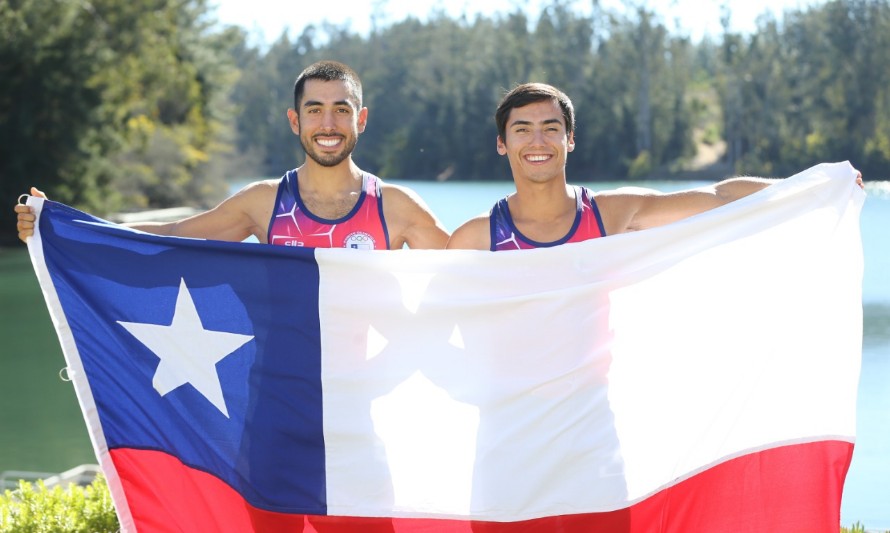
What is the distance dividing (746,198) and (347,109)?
4.90ft

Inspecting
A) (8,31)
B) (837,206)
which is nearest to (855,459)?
(837,206)

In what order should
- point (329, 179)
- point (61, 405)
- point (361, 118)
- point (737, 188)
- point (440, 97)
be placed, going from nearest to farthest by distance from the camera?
point (737, 188), point (329, 179), point (361, 118), point (61, 405), point (440, 97)

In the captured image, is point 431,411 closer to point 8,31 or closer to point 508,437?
point 508,437

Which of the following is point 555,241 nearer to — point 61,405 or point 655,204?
point 655,204

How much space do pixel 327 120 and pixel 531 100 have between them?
2.55ft

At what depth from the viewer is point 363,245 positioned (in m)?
4.02

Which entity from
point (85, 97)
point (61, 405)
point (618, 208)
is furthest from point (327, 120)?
point (85, 97)

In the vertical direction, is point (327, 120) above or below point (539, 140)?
above

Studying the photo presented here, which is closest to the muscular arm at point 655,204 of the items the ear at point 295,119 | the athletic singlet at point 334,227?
the athletic singlet at point 334,227

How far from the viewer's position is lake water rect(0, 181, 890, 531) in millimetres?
8383

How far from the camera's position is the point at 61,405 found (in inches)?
500

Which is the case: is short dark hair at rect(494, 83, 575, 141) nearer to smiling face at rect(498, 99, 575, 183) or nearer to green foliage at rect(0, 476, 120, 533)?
smiling face at rect(498, 99, 575, 183)

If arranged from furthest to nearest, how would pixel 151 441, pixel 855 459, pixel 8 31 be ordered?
1. pixel 8 31
2. pixel 855 459
3. pixel 151 441

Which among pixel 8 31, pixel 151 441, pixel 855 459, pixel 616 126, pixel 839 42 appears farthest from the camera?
pixel 616 126
